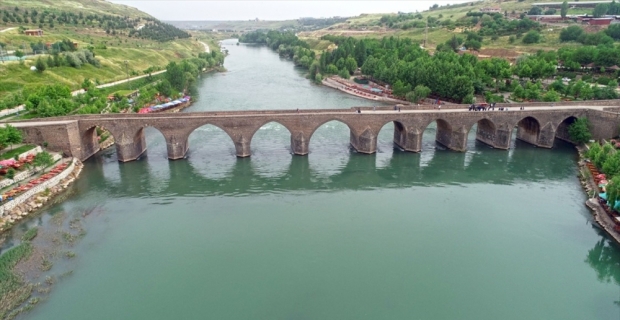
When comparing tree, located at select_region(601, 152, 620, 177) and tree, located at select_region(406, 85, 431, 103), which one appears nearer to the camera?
tree, located at select_region(601, 152, 620, 177)

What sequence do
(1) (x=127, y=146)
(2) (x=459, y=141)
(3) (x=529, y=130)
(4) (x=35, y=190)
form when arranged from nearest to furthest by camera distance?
(4) (x=35, y=190) < (1) (x=127, y=146) < (2) (x=459, y=141) < (3) (x=529, y=130)

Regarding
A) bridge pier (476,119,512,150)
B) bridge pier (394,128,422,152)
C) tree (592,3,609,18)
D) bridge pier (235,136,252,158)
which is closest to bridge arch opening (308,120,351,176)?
bridge pier (394,128,422,152)

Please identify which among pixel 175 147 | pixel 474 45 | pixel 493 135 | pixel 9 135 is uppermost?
pixel 474 45

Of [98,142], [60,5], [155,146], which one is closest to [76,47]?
[98,142]

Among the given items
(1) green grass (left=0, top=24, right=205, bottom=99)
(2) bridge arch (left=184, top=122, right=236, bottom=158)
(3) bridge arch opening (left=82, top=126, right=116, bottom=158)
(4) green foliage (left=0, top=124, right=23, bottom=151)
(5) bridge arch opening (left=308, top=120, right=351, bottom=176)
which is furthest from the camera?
(1) green grass (left=0, top=24, right=205, bottom=99)

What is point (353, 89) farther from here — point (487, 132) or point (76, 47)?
point (76, 47)

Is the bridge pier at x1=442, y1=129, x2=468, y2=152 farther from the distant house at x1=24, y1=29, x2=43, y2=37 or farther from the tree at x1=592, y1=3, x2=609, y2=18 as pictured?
the tree at x1=592, y1=3, x2=609, y2=18

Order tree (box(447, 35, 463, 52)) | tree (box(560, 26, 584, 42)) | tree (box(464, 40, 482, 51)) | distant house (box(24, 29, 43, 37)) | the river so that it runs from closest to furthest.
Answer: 1. the river
2. distant house (box(24, 29, 43, 37))
3. tree (box(560, 26, 584, 42))
4. tree (box(464, 40, 482, 51))
5. tree (box(447, 35, 463, 52))
